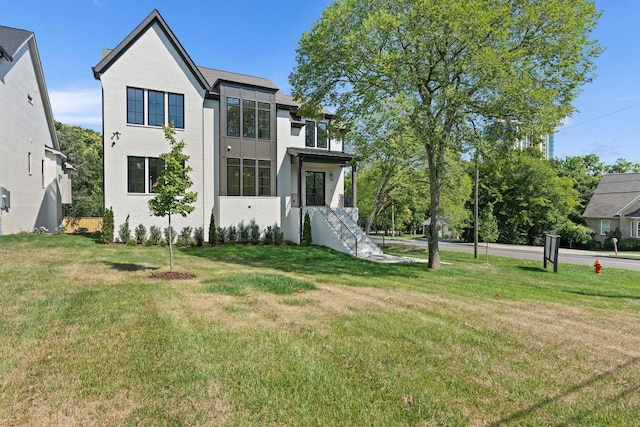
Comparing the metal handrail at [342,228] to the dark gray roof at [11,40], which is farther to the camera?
the metal handrail at [342,228]

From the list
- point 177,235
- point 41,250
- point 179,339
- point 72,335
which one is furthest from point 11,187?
point 179,339

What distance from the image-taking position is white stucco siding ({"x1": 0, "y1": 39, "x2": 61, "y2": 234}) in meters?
15.6

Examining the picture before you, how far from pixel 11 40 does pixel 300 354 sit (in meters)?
21.6

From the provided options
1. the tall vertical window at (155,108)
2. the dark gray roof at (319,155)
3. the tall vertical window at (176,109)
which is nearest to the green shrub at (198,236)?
the tall vertical window at (176,109)

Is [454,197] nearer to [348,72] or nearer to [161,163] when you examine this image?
[348,72]

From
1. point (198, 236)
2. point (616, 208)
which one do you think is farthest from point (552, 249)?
point (616, 208)

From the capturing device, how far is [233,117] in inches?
738

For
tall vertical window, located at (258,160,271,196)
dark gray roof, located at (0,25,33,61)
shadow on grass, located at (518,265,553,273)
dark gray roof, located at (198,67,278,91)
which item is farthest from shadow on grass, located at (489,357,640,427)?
dark gray roof, located at (0,25,33,61)

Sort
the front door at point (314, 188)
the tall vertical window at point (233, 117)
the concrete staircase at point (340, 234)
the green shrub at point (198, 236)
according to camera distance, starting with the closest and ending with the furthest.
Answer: the green shrub at point (198, 236) → the concrete staircase at point (340, 234) → the tall vertical window at point (233, 117) → the front door at point (314, 188)

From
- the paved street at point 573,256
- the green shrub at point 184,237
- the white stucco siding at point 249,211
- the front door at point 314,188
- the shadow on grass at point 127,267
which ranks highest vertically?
the front door at point 314,188

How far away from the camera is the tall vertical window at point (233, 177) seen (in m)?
18.6

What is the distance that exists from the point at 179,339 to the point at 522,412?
421cm

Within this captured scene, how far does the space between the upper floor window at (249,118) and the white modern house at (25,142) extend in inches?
379

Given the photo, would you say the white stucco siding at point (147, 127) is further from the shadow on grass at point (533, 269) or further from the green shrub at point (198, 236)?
the shadow on grass at point (533, 269)
